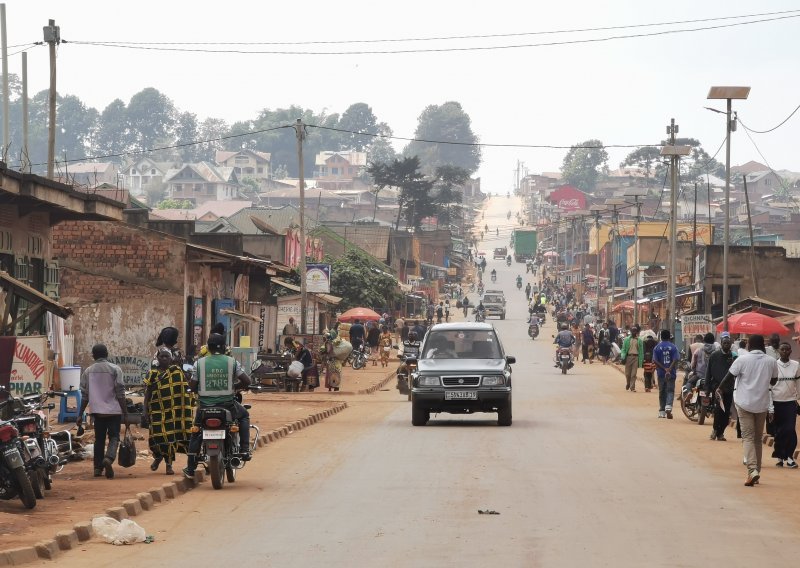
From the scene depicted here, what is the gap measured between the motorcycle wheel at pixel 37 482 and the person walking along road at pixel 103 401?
1855mm

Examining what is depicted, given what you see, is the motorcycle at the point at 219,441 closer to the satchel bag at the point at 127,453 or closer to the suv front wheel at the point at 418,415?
the satchel bag at the point at 127,453

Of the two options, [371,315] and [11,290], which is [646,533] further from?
[371,315]

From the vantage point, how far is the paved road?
10.2 m

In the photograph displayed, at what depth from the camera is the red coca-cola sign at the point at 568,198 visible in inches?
7584

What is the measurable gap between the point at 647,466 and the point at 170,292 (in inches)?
792

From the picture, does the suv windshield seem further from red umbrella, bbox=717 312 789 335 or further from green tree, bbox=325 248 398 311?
green tree, bbox=325 248 398 311

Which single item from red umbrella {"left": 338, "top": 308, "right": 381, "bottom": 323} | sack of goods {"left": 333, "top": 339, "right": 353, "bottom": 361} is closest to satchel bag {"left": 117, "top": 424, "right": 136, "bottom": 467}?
sack of goods {"left": 333, "top": 339, "right": 353, "bottom": 361}

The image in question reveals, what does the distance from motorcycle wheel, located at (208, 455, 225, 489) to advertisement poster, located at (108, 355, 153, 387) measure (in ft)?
49.6

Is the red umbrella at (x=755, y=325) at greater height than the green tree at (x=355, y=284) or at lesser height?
lesser

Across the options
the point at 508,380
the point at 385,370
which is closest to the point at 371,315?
the point at 385,370

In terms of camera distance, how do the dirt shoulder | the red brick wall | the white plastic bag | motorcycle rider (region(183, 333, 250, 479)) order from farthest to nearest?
the red brick wall
motorcycle rider (region(183, 333, 250, 479))
the dirt shoulder
the white plastic bag

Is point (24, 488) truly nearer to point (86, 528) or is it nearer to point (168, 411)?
point (86, 528)

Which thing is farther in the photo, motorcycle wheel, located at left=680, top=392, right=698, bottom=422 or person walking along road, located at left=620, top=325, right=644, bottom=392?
person walking along road, located at left=620, top=325, right=644, bottom=392

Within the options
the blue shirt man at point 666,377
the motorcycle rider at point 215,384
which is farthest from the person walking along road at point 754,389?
the blue shirt man at point 666,377
